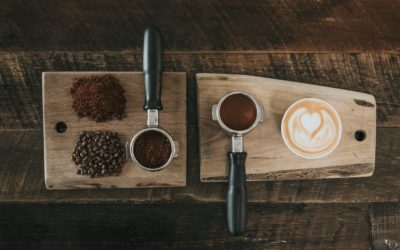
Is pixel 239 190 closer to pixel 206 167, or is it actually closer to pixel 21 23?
pixel 206 167

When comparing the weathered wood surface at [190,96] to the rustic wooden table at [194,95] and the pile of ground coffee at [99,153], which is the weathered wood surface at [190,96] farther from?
the pile of ground coffee at [99,153]

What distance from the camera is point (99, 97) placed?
1136 mm

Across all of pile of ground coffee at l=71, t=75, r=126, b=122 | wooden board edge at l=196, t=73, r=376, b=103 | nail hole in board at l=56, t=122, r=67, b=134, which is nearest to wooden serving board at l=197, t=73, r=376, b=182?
wooden board edge at l=196, t=73, r=376, b=103

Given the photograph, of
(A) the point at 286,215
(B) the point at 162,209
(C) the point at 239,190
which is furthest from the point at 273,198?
(B) the point at 162,209

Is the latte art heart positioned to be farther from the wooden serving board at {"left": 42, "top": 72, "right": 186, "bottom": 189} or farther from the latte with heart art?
the wooden serving board at {"left": 42, "top": 72, "right": 186, "bottom": 189}

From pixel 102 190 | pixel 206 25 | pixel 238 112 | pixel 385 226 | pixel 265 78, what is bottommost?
pixel 385 226

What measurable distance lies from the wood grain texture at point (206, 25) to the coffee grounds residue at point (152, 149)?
311mm

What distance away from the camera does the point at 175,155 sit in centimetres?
116

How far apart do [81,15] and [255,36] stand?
1.81 feet

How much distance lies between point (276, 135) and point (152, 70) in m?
0.42

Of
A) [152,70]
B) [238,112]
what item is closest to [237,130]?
[238,112]

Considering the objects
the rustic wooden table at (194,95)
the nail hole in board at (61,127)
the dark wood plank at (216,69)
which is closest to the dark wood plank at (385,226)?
the rustic wooden table at (194,95)

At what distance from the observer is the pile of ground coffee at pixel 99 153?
1162 millimetres

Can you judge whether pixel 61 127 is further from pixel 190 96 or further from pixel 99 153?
pixel 190 96
